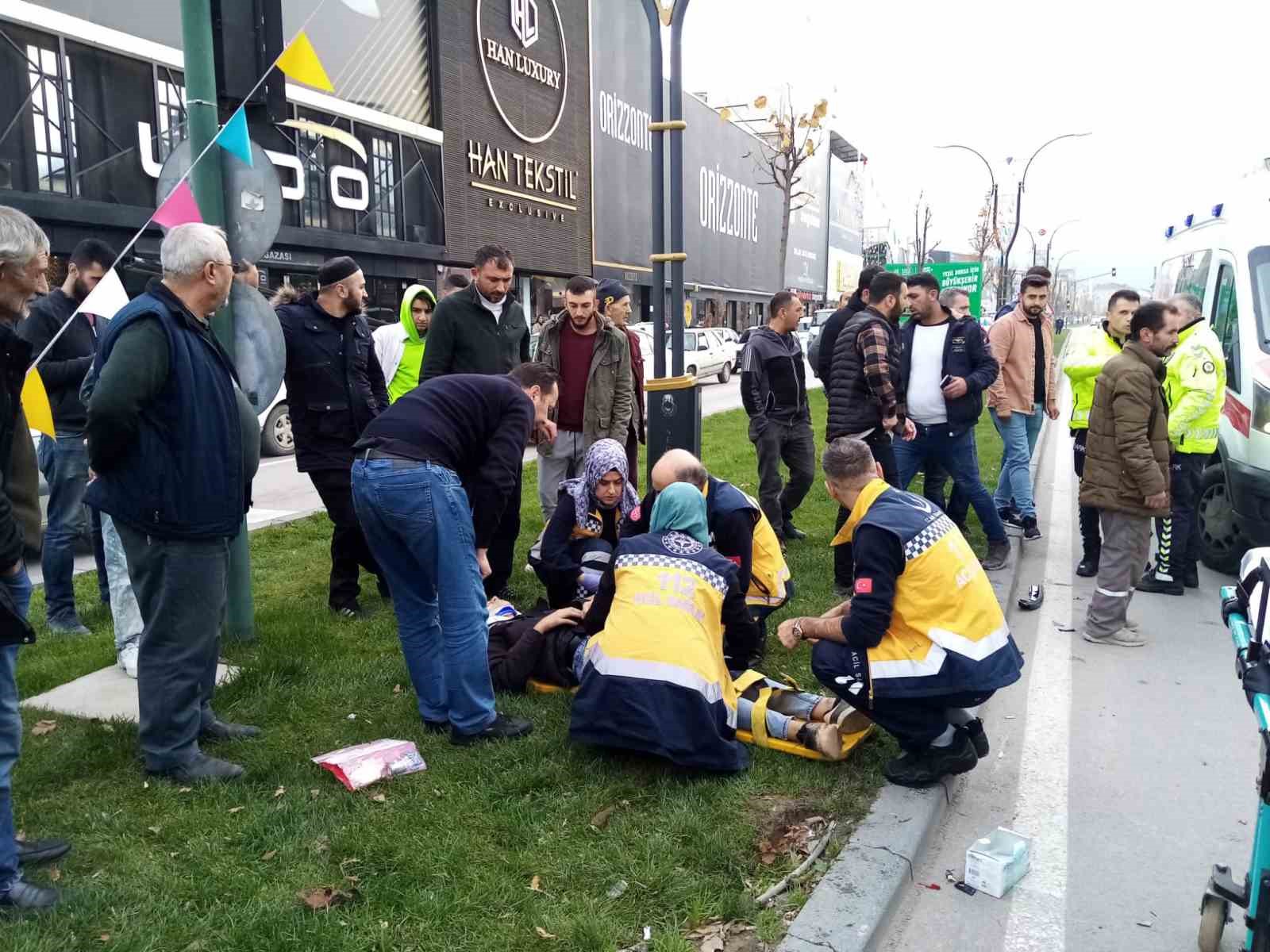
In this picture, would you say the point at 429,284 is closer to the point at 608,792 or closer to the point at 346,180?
the point at 346,180

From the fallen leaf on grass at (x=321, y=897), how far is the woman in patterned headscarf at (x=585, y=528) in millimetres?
2437

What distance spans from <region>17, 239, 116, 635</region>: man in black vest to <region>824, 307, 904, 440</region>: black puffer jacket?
423 cm

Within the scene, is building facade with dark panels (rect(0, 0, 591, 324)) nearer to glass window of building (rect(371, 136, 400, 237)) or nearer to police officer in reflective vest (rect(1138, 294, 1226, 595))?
glass window of building (rect(371, 136, 400, 237))

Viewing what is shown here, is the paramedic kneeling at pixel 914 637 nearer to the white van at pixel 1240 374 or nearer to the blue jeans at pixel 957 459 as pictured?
the blue jeans at pixel 957 459

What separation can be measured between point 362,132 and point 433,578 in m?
20.4

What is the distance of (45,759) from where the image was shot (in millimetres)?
3684

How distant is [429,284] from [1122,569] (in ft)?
70.1

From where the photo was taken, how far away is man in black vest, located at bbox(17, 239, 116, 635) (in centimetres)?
496

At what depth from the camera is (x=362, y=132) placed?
21719 millimetres

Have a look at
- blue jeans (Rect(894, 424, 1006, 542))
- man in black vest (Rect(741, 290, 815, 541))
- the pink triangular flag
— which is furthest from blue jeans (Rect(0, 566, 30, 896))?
blue jeans (Rect(894, 424, 1006, 542))

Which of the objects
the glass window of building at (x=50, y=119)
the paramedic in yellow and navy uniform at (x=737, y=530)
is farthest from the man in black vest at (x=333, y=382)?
the glass window of building at (x=50, y=119)

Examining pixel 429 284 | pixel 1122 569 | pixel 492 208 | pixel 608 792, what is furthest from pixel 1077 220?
pixel 608 792

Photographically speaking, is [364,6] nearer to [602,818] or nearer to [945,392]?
[602,818]

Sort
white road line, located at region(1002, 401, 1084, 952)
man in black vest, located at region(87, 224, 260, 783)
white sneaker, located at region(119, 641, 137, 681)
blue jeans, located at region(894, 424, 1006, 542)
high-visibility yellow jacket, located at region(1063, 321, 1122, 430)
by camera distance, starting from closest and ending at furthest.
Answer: white road line, located at region(1002, 401, 1084, 952) → man in black vest, located at region(87, 224, 260, 783) → white sneaker, located at region(119, 641, 137, 681) → blue jeans, located at region(894, 424, 1006, 542) → high-visibility yellow jacket, located at region(1063, 321, 1122, 430)
